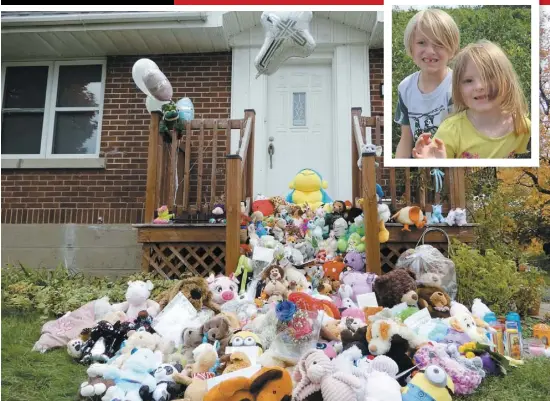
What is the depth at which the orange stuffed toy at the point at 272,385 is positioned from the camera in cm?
225

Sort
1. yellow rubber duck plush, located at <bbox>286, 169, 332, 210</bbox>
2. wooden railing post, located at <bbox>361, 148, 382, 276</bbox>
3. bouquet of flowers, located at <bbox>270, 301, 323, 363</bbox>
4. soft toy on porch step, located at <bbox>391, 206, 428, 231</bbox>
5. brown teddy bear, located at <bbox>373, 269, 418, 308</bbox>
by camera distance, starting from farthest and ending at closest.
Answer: yellow rubber duck plush, located at <bbox>286, 169, 332, 210</bbox> < soft toy on porch step, located at <bbox>391, 206, 428, 231</bbox> < wooden railing post, located at <bbox>361, 148, 382, 276</bbox> < brown teddy bear, located at <bbox>373, 269, 418, 308</bbox> < bouquet of flowers, located at <bbox>270, 301, 323, 363</bbox>

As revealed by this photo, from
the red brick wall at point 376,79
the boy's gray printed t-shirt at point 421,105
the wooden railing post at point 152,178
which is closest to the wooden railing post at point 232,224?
the wooden railing post at point 152,178

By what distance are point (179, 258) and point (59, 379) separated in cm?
203

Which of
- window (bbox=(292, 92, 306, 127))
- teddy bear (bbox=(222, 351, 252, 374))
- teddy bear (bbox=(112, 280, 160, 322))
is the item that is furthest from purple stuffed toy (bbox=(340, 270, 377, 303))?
window (bbox=(292, 92, 306, 127))

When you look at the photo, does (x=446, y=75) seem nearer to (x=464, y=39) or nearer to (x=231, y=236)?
(x=464, y=39)

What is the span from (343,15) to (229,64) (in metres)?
1.63

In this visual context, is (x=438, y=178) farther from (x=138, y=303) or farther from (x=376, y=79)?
(x=138, y=303)

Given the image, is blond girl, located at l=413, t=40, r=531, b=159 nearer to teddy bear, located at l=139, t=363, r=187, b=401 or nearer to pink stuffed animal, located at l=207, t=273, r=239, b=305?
pink stuffed animal, located at l=207, t=273, r=239, b=305

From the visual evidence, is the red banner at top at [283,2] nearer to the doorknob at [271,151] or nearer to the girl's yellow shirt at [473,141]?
the girl's yellow shirt at [473,141]

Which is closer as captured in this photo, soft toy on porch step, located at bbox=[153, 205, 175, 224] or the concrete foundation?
soft toy on porch step, located at bbox=[153, 205, 175, 224]

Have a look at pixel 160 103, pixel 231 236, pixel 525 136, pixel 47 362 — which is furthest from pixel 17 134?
pixel 525 136

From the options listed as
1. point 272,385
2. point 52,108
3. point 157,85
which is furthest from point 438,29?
point 52,108

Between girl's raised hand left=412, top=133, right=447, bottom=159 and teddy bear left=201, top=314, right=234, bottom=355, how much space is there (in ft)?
6.21

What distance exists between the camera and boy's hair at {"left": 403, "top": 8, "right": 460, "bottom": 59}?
3381 millimetres
